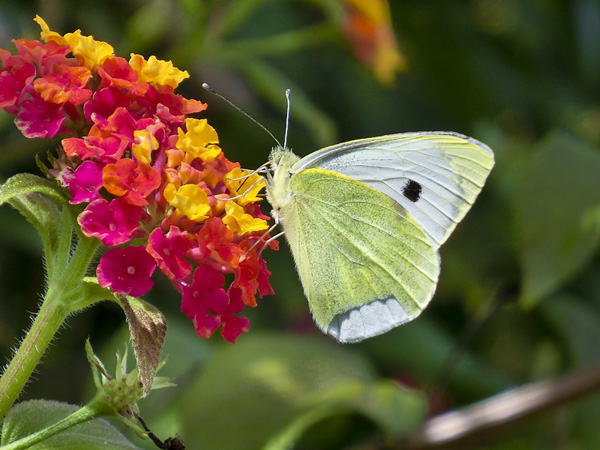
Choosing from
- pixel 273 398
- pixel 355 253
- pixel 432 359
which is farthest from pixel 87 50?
pixel 432 359

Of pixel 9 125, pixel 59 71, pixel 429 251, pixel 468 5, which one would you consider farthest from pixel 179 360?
pixel 468 5

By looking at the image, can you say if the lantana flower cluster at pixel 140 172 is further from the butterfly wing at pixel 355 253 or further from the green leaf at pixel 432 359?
the green leaf at pixel 432 359

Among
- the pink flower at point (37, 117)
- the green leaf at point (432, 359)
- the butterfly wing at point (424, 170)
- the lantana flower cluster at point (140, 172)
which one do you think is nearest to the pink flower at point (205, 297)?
the lantana flower cluster at point (140, 172)

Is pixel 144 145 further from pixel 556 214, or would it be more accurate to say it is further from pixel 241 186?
pixel 556 214

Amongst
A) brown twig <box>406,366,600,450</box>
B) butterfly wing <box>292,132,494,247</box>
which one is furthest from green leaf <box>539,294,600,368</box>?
butterfly wing <box>292,132,494,247</box>

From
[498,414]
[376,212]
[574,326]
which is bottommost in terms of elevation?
[574,326]
